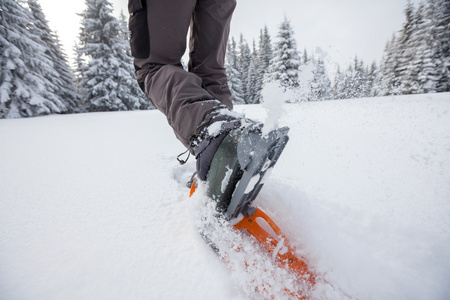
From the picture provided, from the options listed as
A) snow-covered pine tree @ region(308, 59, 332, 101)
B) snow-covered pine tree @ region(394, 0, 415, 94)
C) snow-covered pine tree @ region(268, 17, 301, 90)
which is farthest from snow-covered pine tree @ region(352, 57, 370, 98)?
snow-covered pine tree @ region(308, 59, 332, 101)

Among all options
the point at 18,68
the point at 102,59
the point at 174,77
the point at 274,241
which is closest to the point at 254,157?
the point at 274,241

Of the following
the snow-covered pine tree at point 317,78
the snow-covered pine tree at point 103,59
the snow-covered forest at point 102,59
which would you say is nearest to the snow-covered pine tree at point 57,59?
the snow-covered forest at point 102,59

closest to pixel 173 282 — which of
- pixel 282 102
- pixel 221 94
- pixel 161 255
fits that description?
pixel 161 255

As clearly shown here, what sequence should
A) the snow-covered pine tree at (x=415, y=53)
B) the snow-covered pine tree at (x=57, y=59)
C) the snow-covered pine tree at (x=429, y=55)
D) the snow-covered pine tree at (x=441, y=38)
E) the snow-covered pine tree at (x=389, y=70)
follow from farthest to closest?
the snow-covered pine tree at (x=389, y=70) < the snow-covered pine tree at (x=415, y=53) < the snow-covered pine tree at (x=429, y=55) < the snow-covered pine tree at (x=57, y=59) < the snow-covered pine tree at (x=441, y=38)

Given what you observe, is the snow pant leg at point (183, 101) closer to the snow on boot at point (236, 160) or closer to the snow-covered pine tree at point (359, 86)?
the snow on boot at point (236, 160)

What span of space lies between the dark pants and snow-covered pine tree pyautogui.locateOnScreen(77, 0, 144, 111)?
1065 centimetres

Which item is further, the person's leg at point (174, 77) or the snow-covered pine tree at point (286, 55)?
the snow-covered pine tree at point (286, 55)

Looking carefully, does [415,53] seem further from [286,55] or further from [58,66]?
[58,66]

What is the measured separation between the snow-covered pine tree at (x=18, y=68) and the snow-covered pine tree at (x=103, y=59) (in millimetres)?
2609

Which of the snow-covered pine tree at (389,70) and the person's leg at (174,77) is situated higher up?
the snow-covered pine tree at (389,70)

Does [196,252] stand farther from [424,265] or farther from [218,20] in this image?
[218,20]

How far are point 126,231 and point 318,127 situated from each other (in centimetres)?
117

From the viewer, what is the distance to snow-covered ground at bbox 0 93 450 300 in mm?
472

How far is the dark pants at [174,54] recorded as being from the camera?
0.63 metres
